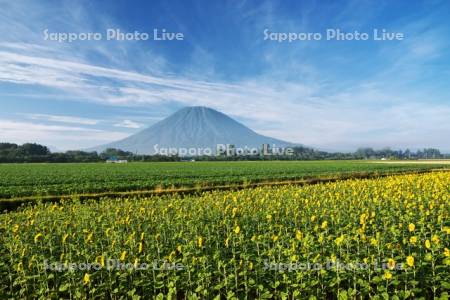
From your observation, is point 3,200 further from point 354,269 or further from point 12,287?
point 354,269

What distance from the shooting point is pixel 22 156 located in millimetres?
98938

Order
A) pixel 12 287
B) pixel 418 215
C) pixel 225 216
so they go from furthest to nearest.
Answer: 1. pixel 225 216
2. pixel 418 215
3. pixel 12 287

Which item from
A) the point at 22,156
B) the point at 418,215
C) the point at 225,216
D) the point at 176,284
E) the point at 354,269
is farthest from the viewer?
the point at 22,156

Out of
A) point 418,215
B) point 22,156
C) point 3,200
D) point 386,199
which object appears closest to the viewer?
point 418,215

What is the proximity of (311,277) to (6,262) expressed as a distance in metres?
5.75

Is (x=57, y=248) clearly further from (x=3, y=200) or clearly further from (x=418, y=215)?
(x=3, y=200)

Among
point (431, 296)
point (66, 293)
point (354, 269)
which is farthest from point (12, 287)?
point (431, 296)

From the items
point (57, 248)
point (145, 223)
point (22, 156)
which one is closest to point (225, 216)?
point (145, 223)

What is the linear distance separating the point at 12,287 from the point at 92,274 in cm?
150

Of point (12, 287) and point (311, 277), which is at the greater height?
point (311, 277)

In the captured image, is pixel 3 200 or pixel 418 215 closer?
pixel 418 215

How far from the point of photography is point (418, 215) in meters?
8.47

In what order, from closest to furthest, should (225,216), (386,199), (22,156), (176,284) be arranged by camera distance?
(176,284) → (225,216) → (386,199) → (22,156)

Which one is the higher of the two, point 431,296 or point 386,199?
point 386,199
